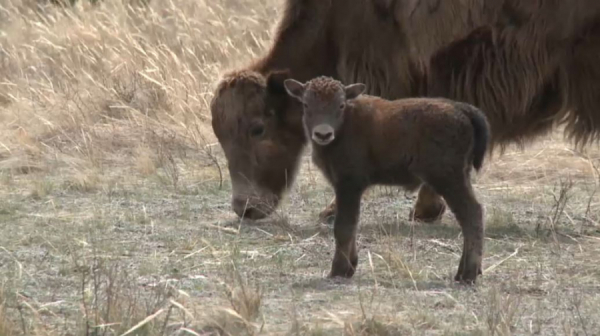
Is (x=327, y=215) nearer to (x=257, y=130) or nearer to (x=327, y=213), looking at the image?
(x=327, y=213)

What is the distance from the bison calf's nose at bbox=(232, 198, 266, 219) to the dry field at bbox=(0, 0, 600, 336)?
0.06 m

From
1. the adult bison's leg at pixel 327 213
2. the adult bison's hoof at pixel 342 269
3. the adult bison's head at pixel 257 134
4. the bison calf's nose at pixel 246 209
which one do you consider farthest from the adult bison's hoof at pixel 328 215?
the adult bison's hoof at pixel 342 269

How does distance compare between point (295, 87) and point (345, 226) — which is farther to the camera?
point (295, 87)

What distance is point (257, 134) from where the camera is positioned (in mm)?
8055

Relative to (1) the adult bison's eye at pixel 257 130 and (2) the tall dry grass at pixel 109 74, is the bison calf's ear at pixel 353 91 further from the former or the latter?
(2) the tall dry grass at pixel 109 74

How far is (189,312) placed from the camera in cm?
516

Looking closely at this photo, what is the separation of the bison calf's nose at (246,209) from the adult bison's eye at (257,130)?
1.39ft

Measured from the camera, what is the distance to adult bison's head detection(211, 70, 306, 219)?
797 centimetres

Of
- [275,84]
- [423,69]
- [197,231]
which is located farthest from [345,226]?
[423,69]

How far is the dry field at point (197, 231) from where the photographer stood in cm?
546

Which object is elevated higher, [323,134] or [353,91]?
[353,91]

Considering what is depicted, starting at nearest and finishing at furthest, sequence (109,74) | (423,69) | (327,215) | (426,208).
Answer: (423,69) → (327,215) → (426,208) → (109,74)

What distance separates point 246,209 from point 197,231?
1.19 ft

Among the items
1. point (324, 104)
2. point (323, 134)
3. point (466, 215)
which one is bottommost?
point (466, 215)
